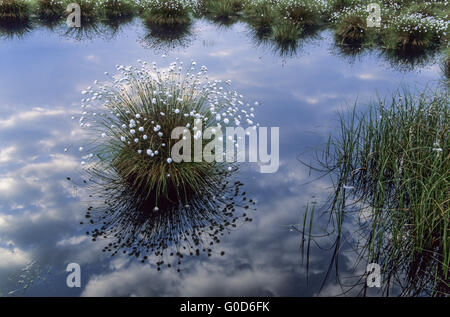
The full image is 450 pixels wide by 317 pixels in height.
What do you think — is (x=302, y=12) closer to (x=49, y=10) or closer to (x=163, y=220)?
(x=49, y=10)

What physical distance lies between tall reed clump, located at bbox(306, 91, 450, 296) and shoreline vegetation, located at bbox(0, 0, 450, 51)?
7.20m

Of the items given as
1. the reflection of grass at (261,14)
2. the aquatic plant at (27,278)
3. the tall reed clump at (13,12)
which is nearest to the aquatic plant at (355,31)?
the reflection of grass at (261,14)

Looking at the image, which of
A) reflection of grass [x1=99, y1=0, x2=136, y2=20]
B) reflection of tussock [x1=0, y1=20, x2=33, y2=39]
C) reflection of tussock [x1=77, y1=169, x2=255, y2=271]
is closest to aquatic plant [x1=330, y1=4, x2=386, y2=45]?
reflection of grass [x1=99, y1=0, x2=136, y2=20]

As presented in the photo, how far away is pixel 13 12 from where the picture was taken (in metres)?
15.4

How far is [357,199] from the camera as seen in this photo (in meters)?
6.00

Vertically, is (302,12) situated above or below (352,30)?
above

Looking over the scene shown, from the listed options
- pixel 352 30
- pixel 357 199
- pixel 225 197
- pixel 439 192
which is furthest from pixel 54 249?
pixel 352 30

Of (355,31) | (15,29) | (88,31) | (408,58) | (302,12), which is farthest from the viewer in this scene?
(302,12)

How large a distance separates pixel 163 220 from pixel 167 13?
37.6 feet

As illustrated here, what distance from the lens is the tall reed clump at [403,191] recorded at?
455 centimetres

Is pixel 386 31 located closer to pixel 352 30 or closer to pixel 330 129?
pixel 352 30

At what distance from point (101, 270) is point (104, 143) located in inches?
102

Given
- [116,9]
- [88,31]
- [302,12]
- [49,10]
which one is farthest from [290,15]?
[49,10]

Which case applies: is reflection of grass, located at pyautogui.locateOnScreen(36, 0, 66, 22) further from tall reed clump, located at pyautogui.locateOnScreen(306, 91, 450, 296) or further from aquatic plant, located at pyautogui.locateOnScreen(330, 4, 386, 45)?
tall reed clump, located at pyautogui.locateOnScreen(306, 91, 450, 296)
